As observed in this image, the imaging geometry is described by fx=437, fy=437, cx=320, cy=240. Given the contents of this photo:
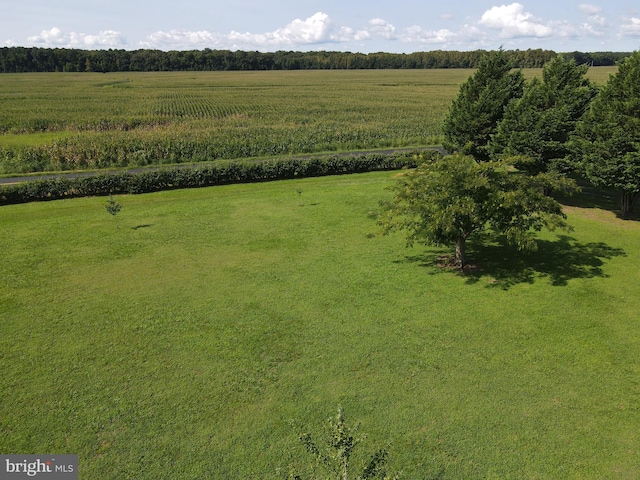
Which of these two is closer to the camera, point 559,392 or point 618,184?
point 559,392

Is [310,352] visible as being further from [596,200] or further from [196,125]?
[196,125]

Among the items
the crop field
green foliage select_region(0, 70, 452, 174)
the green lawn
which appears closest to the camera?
the green lawn

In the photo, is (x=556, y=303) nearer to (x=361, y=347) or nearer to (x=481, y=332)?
(x=481, y=332)

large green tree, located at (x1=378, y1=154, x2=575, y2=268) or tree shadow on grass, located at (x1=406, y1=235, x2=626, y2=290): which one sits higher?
large green tree, located at (x1=378, y1=154, x2=575, y2=268)

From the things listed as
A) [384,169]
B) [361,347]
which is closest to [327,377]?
[361,347]

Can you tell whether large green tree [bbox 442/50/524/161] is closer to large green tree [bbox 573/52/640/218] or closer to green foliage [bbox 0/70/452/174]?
large green tree [bbox 573/52/640/218]

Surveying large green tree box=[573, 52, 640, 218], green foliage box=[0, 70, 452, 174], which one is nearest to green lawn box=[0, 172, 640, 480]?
large green tree box=[573, 52, 640, 218]
